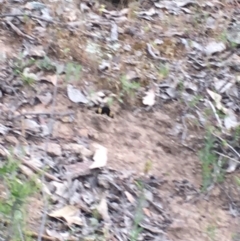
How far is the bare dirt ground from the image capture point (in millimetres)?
3371

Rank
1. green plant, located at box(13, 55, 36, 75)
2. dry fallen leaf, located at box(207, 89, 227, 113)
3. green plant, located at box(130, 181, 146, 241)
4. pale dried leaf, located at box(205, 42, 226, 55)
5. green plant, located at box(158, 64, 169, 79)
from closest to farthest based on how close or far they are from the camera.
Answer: green plant, located at box(130, 181, 146, 241), green plant, located at box(13, 55, 36, 75), dry fallen leaf, located at box(207, 89, 227, 113), green plant, located at box(158, 64, 169, 79), pale dried leaf, located at box(205, 42, 226, 55)

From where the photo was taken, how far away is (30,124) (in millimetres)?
3564

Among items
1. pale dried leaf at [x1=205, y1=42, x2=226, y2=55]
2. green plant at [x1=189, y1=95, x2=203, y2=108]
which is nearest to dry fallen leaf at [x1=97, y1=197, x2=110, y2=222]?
green plant at [x1=189, y1=95, x2=203, y2=108]

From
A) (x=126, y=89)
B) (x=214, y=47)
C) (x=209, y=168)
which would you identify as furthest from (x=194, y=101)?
(x=214, y=47)

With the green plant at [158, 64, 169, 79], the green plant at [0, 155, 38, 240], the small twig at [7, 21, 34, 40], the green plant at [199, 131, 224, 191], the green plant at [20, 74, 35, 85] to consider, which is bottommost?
the green plant at [199, 131, 224, 191]

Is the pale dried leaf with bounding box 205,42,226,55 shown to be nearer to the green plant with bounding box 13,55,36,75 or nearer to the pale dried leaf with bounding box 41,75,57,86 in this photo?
the pale dried leaf with bounding box 41,75,57,86

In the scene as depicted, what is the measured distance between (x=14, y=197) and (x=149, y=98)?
1.53m

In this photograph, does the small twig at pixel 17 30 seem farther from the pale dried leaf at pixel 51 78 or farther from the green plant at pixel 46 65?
the pale dried leaf at pixel 51 78

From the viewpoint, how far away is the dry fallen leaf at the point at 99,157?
11.3ft

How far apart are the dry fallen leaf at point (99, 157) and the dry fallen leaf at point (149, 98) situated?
0.53 m

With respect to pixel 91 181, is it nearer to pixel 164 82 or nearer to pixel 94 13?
pixel 164 82

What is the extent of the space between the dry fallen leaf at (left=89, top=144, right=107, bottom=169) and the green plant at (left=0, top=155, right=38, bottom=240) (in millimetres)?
439

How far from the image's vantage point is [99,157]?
11.5 ft

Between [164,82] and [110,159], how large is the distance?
0.86 meters
